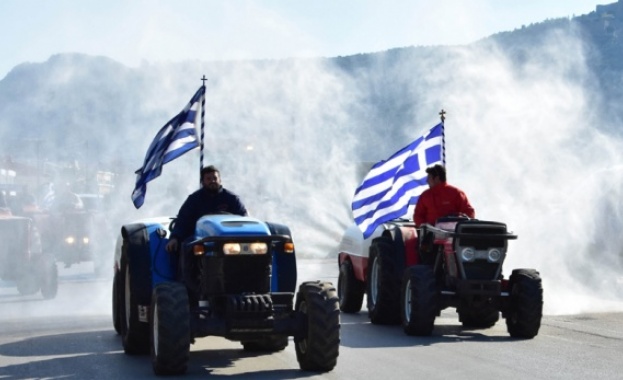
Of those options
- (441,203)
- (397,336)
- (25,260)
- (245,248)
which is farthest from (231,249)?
(25,260)

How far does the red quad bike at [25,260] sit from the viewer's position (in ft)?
74.6

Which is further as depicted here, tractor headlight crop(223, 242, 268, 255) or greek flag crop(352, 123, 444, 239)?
greek flag crop(352, 123, 444, 239)

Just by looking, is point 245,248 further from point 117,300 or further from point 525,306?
point 525,306

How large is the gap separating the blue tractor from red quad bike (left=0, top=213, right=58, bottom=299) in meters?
11.2

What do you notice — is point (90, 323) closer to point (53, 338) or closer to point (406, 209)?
point (53, 338)

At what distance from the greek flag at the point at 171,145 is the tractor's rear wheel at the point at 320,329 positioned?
5.25 m

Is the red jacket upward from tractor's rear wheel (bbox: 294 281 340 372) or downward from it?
upward

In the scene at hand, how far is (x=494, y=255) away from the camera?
47.8ft

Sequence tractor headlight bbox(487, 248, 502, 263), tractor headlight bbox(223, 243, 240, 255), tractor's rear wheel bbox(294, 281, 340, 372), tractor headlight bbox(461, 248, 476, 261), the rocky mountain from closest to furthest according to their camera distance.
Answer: tractor's rear wheel bbox(294, 281, 340, 372) → tractor headlight bbox(223, 243, 240, 255) → tractor headlight bbox(461, 248, 476, 261) → tractor headlight bbox(487, 248, 502, 263) → the rocky mountain

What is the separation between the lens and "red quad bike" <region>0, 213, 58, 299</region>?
22.7 m

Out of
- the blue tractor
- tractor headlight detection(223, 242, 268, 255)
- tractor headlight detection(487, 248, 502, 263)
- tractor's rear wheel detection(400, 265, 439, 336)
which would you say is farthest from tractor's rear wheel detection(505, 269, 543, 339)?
tractor headlight detection(223, 242, 268, 255)

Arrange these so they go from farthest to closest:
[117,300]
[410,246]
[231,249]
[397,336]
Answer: [410,246], [397,336], [117,300], [231,249]

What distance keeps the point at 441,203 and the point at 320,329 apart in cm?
482

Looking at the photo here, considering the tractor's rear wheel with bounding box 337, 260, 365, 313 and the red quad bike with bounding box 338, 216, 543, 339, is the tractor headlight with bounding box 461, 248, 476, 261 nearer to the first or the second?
the red quad bike with bounding box 338, 216, 543, 339
